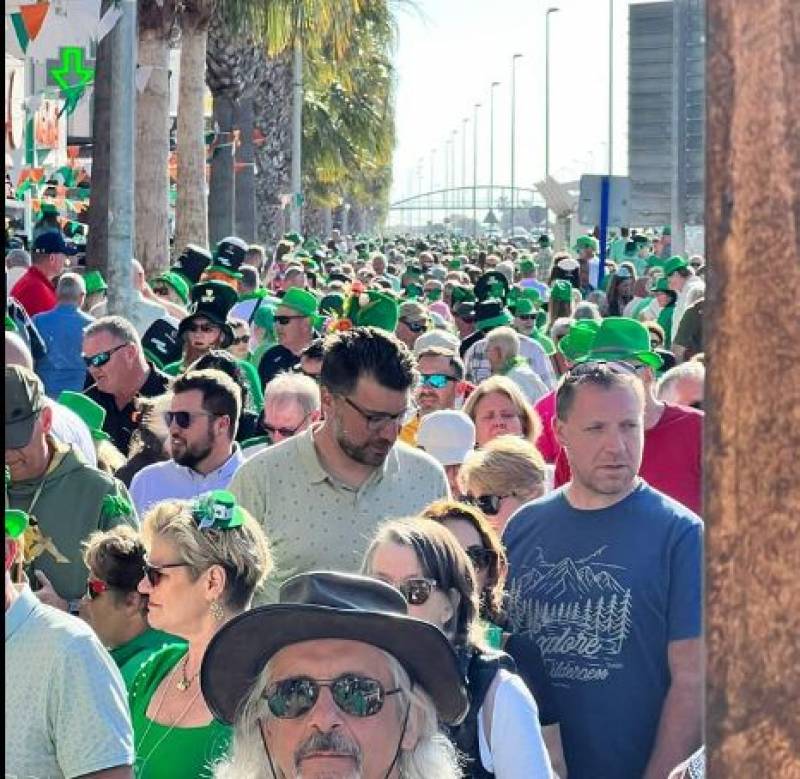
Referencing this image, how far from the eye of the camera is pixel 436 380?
10641mm

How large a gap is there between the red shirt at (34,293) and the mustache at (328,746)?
11635 millimetres

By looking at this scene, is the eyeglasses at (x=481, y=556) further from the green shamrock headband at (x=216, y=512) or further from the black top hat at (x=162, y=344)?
the black top hat at (x=162, y=344)

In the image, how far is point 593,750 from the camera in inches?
210

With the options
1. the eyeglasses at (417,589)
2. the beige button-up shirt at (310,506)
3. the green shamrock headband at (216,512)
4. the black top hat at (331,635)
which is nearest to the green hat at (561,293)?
the beige button-up shirt at (310,506)

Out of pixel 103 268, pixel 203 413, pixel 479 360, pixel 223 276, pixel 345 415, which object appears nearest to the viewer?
pixel 345 415

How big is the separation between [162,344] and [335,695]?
8.97 m

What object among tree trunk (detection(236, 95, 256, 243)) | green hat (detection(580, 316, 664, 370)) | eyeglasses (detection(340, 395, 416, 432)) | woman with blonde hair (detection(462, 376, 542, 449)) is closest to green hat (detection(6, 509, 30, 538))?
eyeglasses (detection(340, 395, 416, 432))

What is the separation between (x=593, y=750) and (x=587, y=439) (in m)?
0.89

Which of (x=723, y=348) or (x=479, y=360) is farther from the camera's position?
(x=479, y=360)

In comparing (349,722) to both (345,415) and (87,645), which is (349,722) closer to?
(87,645)

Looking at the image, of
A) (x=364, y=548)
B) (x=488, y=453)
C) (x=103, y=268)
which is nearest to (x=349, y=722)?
(x=364, y=548)

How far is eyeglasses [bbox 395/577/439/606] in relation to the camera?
15.2 ft

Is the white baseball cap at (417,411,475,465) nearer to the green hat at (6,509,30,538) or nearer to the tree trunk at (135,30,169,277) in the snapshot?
the green hat at (6,509,30,538)

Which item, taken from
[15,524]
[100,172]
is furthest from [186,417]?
[100,172]
